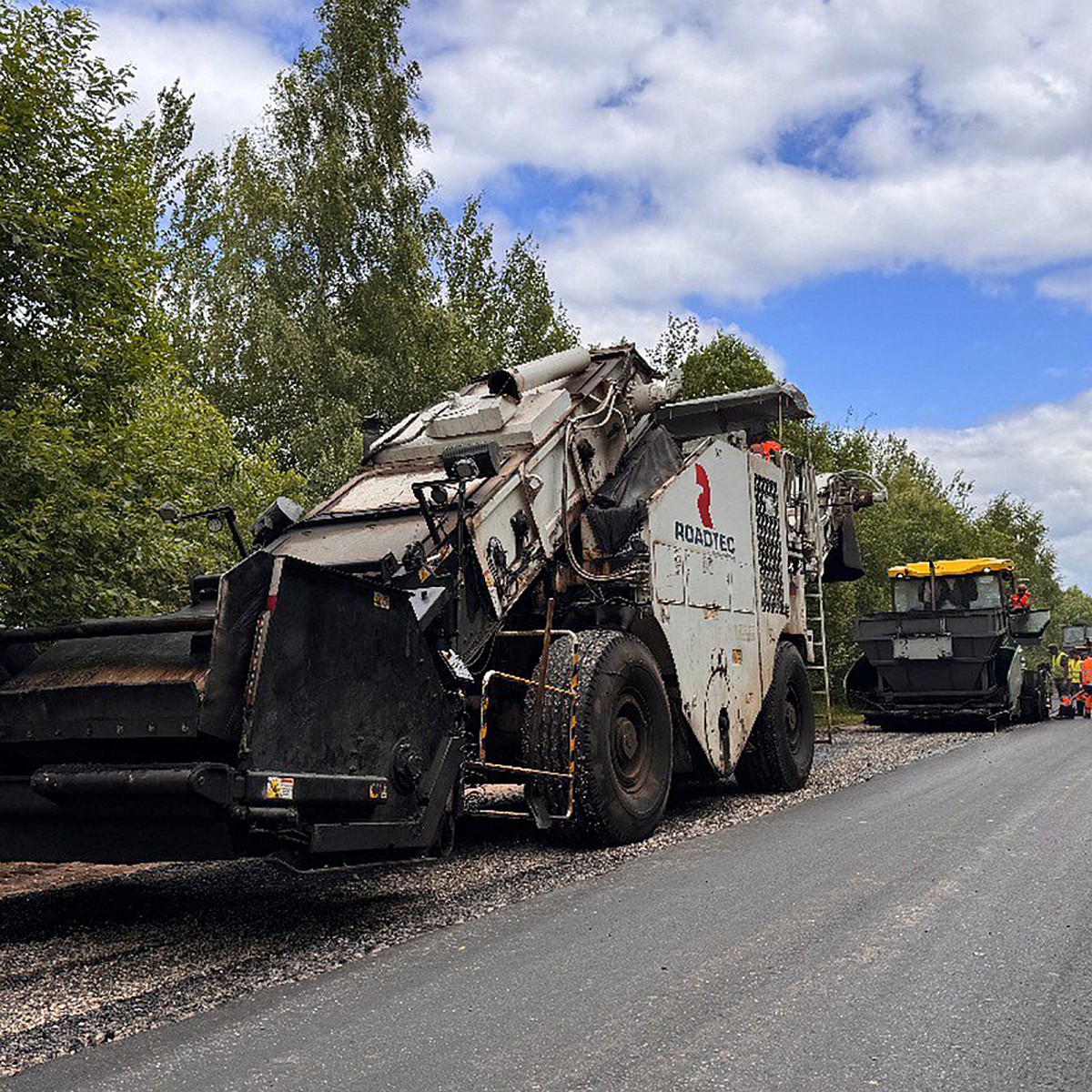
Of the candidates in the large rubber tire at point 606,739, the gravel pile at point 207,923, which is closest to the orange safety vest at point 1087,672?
the gravel pile at point 207,923

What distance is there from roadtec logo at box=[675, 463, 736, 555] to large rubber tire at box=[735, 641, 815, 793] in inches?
55.4

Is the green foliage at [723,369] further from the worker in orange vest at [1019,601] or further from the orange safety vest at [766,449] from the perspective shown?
the orange safety vest at [766,449]

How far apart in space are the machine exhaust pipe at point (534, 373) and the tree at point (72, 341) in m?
2.17

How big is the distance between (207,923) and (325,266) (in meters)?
21.2

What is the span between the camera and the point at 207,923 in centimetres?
561

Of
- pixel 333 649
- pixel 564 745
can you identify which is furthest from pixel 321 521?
pixel 333 649

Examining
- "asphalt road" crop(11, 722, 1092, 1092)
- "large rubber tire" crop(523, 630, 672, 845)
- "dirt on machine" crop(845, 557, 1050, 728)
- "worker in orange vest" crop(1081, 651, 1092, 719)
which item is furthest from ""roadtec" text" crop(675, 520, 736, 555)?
"worker in orange vest" crop(1081, 651, 1092, 719)

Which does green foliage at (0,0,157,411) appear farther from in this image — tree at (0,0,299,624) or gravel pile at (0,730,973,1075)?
gravel pile at (0,730,973,1075)

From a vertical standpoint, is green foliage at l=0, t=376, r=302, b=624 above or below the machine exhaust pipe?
below

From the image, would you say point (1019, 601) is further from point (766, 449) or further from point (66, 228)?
point (66, 228)

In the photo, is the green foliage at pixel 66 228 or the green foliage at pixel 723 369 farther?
the green foliage at pixel 723 369

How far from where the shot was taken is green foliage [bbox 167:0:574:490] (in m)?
24.0

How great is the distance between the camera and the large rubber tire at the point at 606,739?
6.94m

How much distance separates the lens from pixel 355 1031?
12.9 feet
